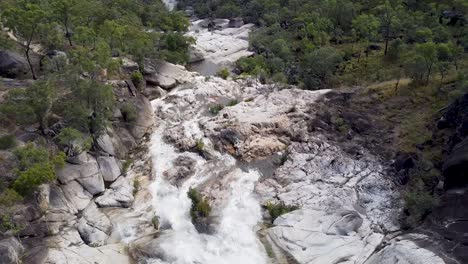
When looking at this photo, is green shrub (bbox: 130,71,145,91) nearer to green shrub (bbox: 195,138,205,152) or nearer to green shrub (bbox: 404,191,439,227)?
green shrub (bbox: 195,138,205,152)

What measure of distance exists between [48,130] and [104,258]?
15.2 metres

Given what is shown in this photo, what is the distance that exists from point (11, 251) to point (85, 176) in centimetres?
1100

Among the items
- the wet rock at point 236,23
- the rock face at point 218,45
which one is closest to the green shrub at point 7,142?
the rock face at point 218,45

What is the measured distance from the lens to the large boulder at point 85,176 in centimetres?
3691

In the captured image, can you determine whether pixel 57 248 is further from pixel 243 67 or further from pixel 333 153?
pixel 243 67

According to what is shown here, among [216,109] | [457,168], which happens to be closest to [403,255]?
[457,168]

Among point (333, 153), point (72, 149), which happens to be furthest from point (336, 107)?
point (72, 149)

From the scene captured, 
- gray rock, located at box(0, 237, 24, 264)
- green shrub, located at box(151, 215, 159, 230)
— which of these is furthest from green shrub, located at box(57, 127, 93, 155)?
gray rock, located at box(0, 237, 24, 264)

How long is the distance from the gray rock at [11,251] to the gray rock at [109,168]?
11.5m

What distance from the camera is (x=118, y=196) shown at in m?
38.0

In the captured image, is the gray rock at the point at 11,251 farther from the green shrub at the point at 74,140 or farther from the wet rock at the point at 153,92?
the wet rock at the point at 153,92

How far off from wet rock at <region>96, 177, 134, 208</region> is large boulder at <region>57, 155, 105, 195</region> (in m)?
0.96

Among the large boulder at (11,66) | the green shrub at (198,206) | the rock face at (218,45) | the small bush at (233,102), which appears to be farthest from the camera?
the rock face at (218,45)

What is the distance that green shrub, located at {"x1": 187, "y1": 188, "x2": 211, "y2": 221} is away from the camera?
36438 mm
